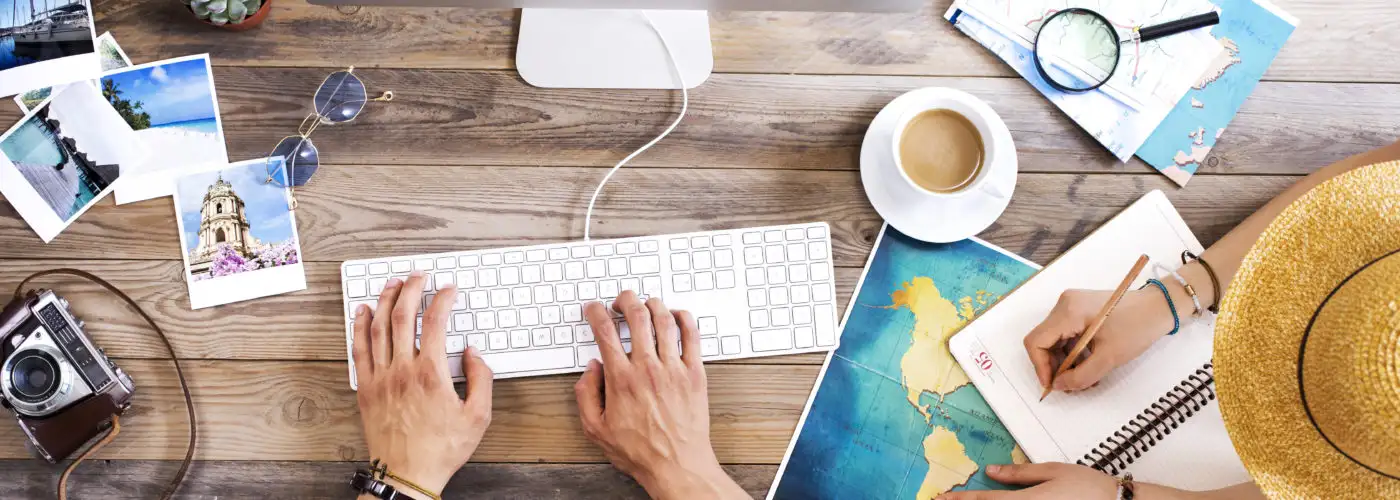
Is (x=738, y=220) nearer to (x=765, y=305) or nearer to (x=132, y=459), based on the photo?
(x=765, y=305)

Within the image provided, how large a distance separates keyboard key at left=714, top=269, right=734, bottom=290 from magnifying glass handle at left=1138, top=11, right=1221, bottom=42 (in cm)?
59

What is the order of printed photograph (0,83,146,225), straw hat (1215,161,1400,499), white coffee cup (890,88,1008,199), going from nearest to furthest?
straw hat (1215,161,1400,499) < white coffee cup (890,88,1008,199) < printed photograph (0,83,146,225)

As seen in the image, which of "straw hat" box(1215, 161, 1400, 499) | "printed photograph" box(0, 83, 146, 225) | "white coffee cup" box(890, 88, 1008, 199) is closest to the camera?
"straw hat" box(1215, 161, 1400, 499)

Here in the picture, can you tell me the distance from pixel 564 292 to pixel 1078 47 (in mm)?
705

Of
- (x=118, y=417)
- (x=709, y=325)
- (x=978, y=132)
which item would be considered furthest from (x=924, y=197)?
(x=118, y=417)

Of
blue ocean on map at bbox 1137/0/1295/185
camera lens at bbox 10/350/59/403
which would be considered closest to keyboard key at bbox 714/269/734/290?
blue ocean on map at bbox 1137/0/1295/185

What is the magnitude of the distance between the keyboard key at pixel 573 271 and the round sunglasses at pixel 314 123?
0.32 meters

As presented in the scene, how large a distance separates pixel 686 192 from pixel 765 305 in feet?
0.58

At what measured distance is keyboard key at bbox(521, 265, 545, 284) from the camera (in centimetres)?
92

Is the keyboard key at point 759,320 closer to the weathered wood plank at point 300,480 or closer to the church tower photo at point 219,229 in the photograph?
the weathered wood plank at point 300,480

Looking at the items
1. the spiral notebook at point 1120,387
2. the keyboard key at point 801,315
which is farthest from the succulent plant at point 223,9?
the spiral notebook at point 1120,387

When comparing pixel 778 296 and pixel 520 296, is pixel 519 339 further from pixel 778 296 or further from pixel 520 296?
pixel 778 296

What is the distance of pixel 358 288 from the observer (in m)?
0.93

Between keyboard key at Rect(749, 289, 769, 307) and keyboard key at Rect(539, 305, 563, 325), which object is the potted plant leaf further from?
keyboard key at Rect(749, 289, 769, 307)
